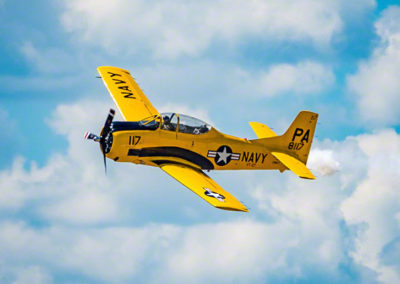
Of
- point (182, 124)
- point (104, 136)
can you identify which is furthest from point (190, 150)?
point (104, 136)

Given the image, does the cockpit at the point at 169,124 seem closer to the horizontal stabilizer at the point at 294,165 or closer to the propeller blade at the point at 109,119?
the propeller blade at the point at 109,119

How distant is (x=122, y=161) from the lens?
1011 inches

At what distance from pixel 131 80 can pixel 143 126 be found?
636cm

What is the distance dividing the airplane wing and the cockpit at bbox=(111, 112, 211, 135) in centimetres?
225

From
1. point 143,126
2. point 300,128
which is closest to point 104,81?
point 143,126

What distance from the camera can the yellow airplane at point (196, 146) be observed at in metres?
25.1

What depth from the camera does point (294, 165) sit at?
88.7ft

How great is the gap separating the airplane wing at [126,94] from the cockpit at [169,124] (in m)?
2.25

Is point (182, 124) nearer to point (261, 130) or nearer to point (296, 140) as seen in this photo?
point (261, 130)

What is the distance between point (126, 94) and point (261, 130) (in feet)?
20.3

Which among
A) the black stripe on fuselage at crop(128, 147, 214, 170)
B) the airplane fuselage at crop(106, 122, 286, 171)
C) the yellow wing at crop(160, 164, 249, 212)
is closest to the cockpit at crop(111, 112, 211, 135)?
the airplane fuselage at crop(106, 122, 286, 171)

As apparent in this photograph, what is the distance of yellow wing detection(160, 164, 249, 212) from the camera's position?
887 inches

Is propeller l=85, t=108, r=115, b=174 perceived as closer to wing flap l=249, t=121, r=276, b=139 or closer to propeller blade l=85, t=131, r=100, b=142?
propeller blade l=85, t=131, r=100, b=142

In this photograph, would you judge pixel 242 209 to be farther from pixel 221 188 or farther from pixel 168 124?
pixel 168 124
